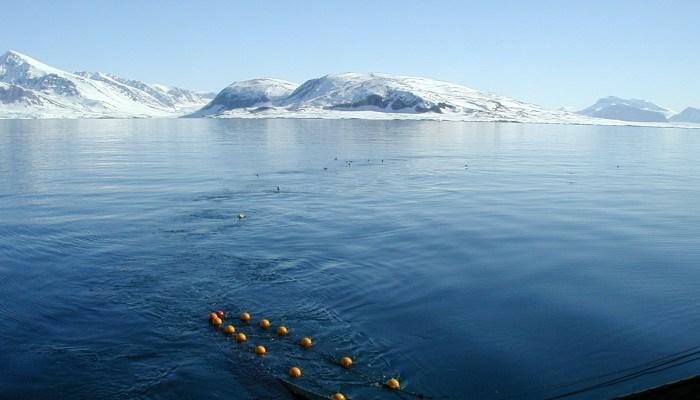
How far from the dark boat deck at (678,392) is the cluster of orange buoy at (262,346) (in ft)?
20.3

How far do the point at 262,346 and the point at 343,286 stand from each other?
6.26 metres

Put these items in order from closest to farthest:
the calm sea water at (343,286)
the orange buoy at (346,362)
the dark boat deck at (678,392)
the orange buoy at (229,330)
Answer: the dark boat deck at (678,392)
the calm sea water at (343,286)
the orange buoy at (346,362)
the orange buoy at (229,330)

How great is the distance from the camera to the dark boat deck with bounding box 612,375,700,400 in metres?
12.2

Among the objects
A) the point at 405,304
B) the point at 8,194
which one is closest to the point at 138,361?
the point at 405,304

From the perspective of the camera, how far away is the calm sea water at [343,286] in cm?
1678

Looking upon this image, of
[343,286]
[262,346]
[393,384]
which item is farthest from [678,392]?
[343,286]

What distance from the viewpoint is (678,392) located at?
40.7ft

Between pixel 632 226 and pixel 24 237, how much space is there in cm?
3427

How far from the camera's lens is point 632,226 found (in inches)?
1382

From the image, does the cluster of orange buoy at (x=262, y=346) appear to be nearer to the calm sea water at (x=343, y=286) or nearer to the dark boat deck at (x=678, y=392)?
the calm sea water at (x=343, y=286)

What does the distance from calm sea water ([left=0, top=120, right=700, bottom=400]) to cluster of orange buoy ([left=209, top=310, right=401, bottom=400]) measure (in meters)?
0.30

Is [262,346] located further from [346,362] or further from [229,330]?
[346,362]

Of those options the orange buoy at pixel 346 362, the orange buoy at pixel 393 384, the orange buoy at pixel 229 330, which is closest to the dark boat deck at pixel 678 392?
the orange buoy at pixel 393 384

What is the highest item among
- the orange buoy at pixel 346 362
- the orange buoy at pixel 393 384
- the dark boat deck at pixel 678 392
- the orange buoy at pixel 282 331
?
the dark boat deck at pixel 678 392
